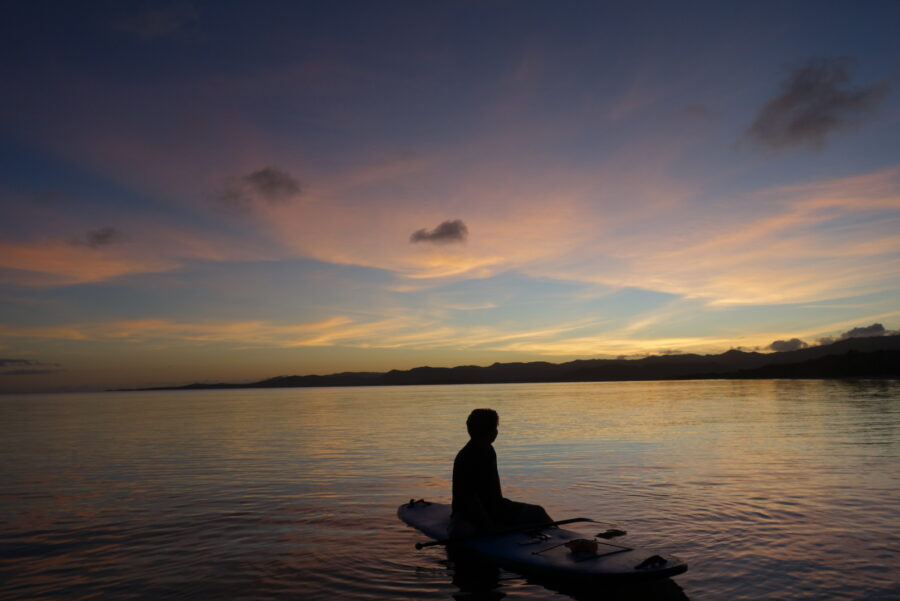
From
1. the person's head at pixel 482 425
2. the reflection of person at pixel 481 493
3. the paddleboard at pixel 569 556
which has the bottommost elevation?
the paddleboard at pixel 569 556

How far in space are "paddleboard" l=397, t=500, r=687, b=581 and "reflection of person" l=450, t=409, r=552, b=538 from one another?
36 cm

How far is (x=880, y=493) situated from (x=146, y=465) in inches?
1164

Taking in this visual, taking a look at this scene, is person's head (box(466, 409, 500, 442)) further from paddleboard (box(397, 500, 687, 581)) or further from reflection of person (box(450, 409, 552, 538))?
paddleboard (box(397, 500, 687, 581))

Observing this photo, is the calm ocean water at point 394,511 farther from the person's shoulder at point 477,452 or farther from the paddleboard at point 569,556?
the person's shoulder at point 477,452

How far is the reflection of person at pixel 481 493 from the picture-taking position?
12133mm

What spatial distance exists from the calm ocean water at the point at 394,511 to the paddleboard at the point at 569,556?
17.5 inches

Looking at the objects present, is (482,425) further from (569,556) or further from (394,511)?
(394,511)

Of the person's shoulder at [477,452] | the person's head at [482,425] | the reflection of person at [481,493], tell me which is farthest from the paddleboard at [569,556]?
the person's head at [482,425]

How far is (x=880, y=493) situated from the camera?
60.4 ft

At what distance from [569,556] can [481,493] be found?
Answer: 2496mm

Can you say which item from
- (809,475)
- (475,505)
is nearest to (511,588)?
(475,505)

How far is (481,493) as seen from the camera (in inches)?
496

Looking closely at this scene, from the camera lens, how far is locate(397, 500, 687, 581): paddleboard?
963cm

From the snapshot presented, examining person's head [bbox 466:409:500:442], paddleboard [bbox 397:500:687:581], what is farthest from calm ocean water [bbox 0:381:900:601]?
person's head [bbox 466:409:500:442]
